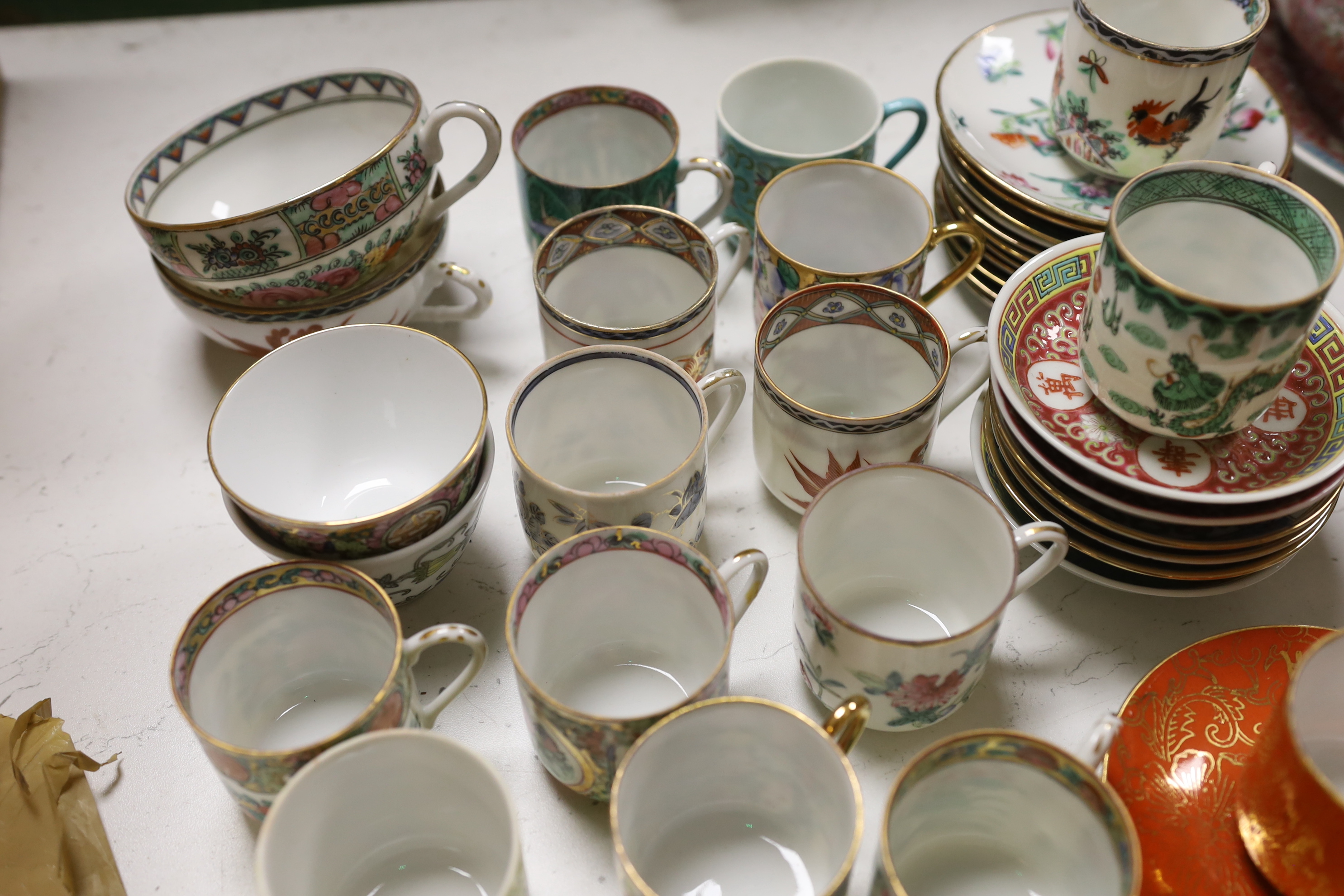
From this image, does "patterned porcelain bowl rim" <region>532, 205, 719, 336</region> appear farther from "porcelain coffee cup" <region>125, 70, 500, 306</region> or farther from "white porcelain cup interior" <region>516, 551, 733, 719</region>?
"white porcelain cup interior" <region>516, 551, 733, 719</region>

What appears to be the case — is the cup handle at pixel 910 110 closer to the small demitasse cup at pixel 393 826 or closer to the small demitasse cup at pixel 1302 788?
the small demitasse cup at pixel 1302 788

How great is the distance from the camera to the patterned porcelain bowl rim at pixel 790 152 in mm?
1118

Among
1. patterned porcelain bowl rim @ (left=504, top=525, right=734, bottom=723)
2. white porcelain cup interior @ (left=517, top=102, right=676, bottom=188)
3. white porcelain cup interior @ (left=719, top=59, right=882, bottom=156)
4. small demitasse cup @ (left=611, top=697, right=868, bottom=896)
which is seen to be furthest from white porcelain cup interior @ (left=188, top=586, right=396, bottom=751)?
white porcelain cup interior @ (left=719, top=59, right=882, bottom=156)

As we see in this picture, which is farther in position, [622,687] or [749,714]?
[622,687]

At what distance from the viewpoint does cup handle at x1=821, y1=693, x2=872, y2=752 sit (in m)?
0.68

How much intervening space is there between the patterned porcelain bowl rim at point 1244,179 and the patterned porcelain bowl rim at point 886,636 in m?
0.21

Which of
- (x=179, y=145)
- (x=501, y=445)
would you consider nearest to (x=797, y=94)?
(x=501, y=445)

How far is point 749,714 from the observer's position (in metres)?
0.69

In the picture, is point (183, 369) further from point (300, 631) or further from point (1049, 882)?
point (1049, 882)

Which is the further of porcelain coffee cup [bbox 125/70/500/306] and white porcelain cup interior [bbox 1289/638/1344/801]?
porcelain coffee cup [bbox 125/70/500/306]

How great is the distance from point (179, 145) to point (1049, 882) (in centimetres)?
118

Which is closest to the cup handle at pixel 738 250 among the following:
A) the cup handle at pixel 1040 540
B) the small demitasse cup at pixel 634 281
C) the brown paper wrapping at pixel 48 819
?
the small demitasse cup at pixel 634 281

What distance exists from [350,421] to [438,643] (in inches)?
13.9

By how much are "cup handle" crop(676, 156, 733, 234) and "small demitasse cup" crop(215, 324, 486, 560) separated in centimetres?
35
